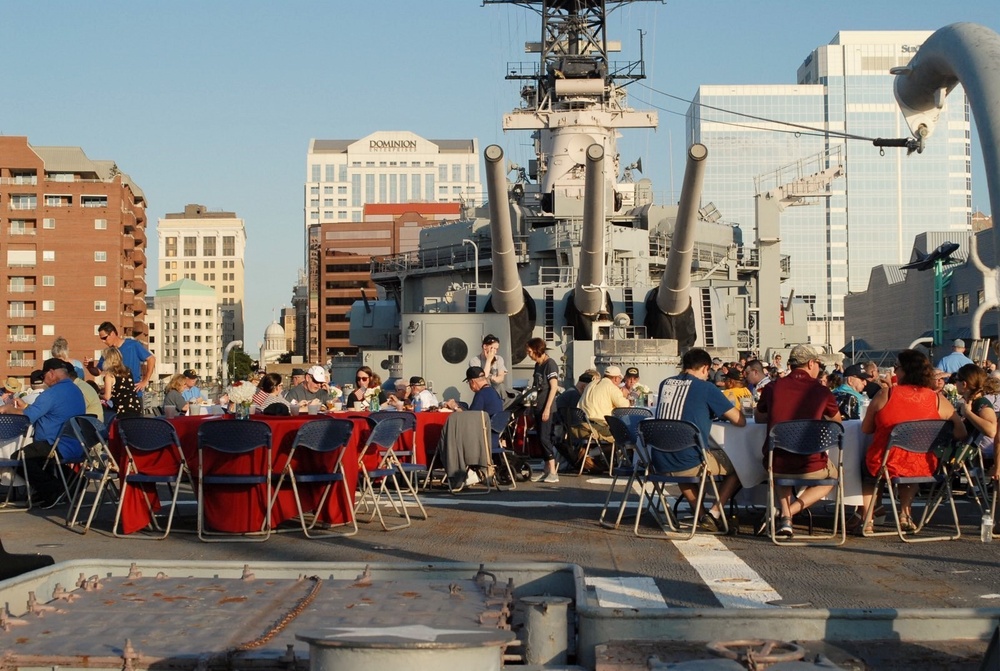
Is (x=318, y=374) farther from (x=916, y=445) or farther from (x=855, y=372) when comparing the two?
(x=916, y=445)

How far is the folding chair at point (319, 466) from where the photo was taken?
8.84m

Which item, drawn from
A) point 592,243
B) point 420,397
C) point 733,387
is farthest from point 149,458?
point 592,243

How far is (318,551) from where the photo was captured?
8344mm

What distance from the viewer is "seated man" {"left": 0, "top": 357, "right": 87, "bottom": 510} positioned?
11141 mm

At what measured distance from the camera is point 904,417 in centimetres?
904

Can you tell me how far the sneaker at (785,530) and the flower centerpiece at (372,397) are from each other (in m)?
5.98

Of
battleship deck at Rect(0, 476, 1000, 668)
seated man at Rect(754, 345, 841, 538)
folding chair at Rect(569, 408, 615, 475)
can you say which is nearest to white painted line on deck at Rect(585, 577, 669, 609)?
battleship deck at Rect(0, 476, 1000, 668)

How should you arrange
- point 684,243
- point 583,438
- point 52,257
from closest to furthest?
point 583,438 < point 684,243 < point 52,257

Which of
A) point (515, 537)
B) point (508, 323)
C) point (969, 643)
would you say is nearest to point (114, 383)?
point (515, 537)

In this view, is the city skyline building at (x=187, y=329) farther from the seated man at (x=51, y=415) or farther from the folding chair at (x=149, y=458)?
the folding chair at (x=149, y=458)

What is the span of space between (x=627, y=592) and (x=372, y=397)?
8.25 m

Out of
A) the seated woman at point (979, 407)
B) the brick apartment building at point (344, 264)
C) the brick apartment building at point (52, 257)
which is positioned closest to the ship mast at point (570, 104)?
the seated woman at point (979, 407)

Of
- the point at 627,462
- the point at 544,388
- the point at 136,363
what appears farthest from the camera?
the point at 544,388

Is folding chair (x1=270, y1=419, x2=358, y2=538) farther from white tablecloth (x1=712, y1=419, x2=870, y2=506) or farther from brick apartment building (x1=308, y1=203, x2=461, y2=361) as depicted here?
brick apartment building (x1=308, y1=203, x2=461, y2=361)
